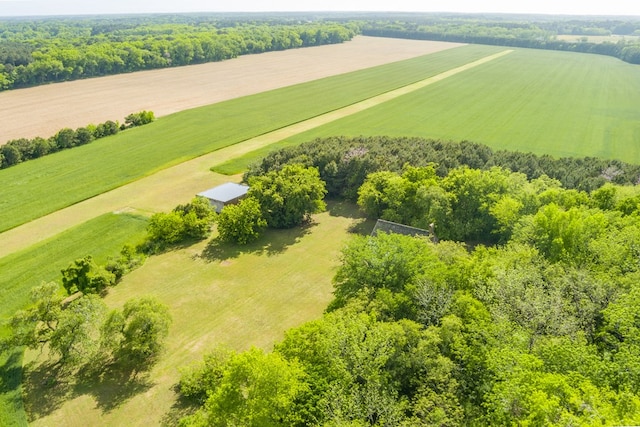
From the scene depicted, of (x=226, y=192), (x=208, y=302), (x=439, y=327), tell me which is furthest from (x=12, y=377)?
(x=226, y=192)

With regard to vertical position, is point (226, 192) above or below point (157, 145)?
above

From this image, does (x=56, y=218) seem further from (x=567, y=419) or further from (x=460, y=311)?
(x=567, y=419)

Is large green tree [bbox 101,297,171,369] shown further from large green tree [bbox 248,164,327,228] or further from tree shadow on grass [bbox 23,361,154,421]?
large green tree [bbox 248,164,327,228]

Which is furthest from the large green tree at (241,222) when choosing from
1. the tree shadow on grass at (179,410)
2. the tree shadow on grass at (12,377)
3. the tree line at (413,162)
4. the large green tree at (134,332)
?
the tree shadow on grass at (12,377)

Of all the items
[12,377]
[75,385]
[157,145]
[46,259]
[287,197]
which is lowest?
[75,385]

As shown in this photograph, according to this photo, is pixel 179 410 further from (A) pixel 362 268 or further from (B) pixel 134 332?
(A) pixel 362 268

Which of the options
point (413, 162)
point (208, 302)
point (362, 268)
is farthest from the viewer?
point (413, 162)

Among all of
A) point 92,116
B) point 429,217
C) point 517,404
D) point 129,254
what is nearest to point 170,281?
point 129,254

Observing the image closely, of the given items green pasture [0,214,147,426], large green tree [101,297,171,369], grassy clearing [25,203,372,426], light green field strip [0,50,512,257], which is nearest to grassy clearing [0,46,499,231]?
light green field strip [0,50,512,257]
